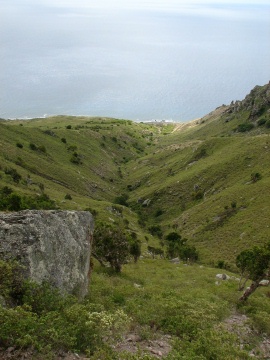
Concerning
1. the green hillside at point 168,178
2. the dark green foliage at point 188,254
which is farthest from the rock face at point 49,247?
the green hillside at point 168,178

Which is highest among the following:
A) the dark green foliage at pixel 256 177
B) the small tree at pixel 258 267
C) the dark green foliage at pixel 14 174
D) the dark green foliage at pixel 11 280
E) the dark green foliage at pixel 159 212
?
the dark green foliage at pixel 256 177

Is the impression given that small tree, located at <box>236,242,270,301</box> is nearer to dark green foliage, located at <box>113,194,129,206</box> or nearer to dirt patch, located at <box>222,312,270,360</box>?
dirt patch, located at <box>222,312,270,360</box>

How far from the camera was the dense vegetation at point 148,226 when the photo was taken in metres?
13.9

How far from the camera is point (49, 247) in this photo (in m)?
17.2

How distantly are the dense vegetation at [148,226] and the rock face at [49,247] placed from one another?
0.93 metres

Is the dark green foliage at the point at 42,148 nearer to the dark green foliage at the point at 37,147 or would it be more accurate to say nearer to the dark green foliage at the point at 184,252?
the dark green foliage at the point at 37,147

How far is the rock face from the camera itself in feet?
52.6

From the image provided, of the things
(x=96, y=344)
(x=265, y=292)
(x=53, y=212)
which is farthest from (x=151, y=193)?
(x=96, y=344)

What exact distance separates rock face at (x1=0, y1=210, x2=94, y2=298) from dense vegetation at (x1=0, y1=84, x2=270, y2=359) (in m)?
0.93

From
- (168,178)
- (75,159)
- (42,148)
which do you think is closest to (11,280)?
(168,178)

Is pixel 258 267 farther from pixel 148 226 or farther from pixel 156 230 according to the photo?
pixel 148 226

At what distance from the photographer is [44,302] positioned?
1440 cm

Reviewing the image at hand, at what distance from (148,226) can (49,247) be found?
2133 inches

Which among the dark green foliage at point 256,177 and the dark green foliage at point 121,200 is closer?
the dark green foliage at point 256,177
